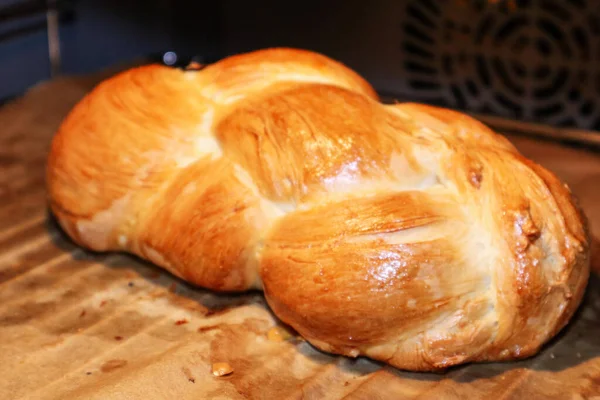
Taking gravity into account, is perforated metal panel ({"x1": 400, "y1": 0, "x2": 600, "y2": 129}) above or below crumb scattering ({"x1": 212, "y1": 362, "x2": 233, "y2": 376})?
above

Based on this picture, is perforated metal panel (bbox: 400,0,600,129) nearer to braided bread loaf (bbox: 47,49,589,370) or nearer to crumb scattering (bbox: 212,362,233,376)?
braided bread loaf (bbox: 47,49,589,370)

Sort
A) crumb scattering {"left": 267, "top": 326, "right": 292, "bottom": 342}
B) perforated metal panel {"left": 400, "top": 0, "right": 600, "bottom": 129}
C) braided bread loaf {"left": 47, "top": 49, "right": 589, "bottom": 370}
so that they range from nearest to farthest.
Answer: braided bread loaf {"left": 47, "top": 49, "right": 589, "bottom": 370} < crumb scattering {"left": 267, "top": 326, "right": 292, "bottom": 342} < perforated metal panel {"left": 400, "top": 0, "right": 600, "bottom": 129}

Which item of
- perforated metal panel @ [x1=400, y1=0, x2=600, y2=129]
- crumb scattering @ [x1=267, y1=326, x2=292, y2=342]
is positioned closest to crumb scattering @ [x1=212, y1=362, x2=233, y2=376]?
crumb scattering @ [x1=267, y1=326, x2=292, y2=342]

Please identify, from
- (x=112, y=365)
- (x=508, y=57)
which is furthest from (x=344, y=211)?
(x=508, y=57)

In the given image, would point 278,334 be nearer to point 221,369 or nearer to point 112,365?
point 221,369

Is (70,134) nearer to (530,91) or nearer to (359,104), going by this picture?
(359,104)

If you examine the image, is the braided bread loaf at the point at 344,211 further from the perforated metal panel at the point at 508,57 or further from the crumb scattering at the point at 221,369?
the perforated metal panel at the point at 508,57

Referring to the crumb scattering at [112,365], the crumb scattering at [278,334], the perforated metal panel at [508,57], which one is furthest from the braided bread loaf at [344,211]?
the perforated metal panel at [508,57]
